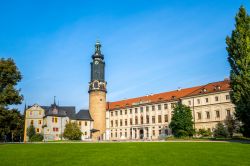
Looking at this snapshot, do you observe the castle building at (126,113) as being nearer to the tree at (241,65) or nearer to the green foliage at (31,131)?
the green foliage at (31,131)

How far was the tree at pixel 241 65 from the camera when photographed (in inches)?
1262

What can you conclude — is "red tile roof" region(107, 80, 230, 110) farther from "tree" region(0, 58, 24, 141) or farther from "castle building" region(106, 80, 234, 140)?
"tree" region(0, 58, 24, 141)

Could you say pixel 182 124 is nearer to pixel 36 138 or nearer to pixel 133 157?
pixel 36 138

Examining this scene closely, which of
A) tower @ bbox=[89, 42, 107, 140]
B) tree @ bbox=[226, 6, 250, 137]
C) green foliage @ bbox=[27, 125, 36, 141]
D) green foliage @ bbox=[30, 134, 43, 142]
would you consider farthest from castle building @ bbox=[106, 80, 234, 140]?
tree @ bbox=[226, 6, 250, 137]

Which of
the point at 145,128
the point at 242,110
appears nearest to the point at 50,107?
the point at 145,128

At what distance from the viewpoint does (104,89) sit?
82562 millimetres

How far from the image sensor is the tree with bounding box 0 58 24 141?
118 ft

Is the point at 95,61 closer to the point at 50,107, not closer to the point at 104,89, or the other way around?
the point at 104,89

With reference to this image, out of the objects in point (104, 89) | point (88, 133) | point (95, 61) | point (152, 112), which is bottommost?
point (88, 133)

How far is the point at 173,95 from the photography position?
72.4 meters

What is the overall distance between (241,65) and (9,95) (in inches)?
1120

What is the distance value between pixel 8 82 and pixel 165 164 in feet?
99.1

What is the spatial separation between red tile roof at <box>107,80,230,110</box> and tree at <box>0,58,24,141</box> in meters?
39.5

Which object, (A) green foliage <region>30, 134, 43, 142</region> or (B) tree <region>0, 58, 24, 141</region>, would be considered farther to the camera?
(A) green foliage <region>30, 134, 43, 142</region>
